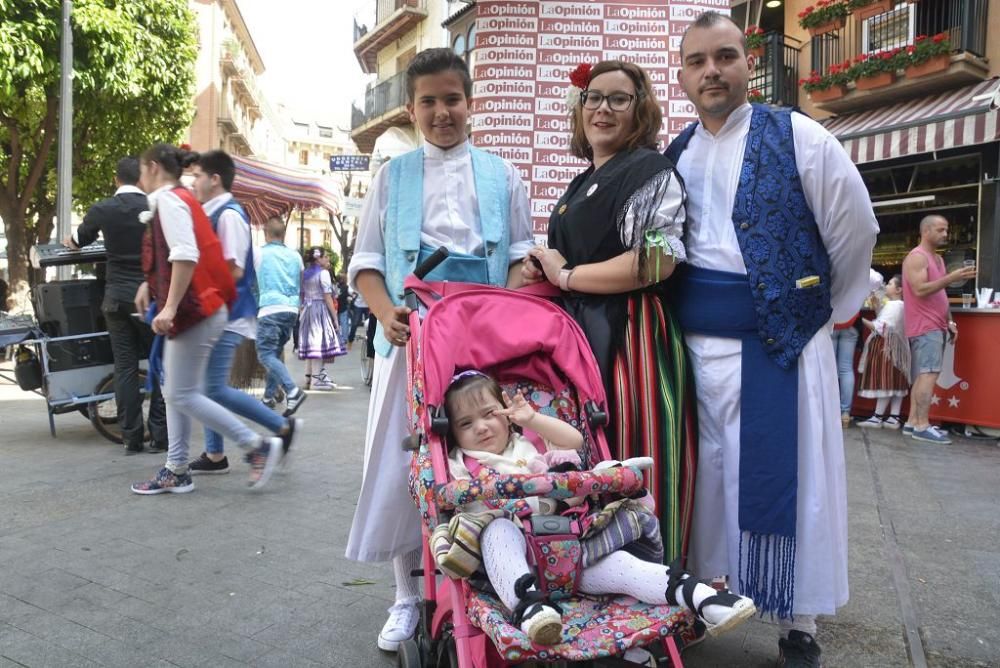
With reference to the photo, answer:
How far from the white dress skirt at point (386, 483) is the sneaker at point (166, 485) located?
250 centimetres

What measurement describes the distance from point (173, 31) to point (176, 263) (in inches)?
560

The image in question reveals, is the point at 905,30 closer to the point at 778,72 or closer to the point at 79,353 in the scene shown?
the point at 778,72

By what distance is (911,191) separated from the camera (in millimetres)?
13555

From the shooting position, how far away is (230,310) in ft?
16.7

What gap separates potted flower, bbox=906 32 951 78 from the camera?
1247cm

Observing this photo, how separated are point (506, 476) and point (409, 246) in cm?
108

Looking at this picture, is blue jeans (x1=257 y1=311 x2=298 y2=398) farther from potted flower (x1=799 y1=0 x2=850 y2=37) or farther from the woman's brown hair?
potted flower (x1=799 y1=0 x2=850 y2=37)

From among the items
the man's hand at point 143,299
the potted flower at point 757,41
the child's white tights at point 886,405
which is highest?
the potted flower at point 757,41

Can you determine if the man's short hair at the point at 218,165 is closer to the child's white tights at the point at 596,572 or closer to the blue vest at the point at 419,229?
the blue vest at the point at 419,229

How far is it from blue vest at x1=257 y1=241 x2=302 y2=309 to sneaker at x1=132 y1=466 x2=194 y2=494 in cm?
378

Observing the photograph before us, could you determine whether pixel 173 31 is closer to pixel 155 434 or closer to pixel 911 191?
pixel 155 434

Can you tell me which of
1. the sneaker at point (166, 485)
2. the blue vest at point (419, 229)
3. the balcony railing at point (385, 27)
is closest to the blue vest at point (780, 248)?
the blue vest at point (419, 229)

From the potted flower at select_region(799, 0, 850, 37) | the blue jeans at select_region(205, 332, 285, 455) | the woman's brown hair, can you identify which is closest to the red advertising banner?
the blue jeans at select_region(205, 332, 285, 455)

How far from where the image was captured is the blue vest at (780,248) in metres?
2.48
